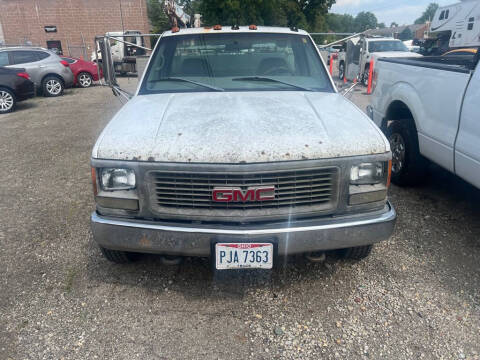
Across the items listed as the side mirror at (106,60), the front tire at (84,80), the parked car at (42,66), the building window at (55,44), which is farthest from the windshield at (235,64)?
the building window at (55,44)

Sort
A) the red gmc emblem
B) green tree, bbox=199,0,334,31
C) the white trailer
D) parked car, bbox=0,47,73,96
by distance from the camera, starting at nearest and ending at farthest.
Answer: the red gmc emblem < parked car, bbox=0,47,73,96 < the white trailer < green tree, bbox=199,0,334,31

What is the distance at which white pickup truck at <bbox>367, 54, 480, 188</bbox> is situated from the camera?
325 centimetres

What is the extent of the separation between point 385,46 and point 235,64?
13.2 m

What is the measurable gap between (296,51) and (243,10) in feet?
91.3

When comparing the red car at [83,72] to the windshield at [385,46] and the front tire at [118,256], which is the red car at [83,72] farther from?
the front tire at [118,256]

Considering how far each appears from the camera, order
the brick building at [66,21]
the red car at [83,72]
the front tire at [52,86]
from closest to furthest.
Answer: the front tire at [52,86] → the red car at [83,72] → the brick building at [66,21]

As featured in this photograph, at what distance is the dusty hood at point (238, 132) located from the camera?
7.82 feet

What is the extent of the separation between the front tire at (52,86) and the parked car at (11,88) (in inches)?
88.9

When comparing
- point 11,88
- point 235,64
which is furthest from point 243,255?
point 11,88

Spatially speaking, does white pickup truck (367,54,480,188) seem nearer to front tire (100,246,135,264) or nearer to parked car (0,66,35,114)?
front tire (100,246,135,264)

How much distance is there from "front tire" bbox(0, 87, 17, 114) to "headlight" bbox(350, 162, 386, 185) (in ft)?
35.7

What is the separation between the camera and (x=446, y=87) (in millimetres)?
3604

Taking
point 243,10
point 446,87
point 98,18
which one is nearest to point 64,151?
point 446,87

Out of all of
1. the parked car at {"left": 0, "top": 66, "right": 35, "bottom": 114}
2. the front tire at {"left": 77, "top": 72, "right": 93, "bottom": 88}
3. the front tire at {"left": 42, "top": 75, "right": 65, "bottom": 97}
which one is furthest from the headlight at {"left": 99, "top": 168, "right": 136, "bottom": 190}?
the front tire at {"left": 77, "top": 72, "right": 93, "bottom": 88}
